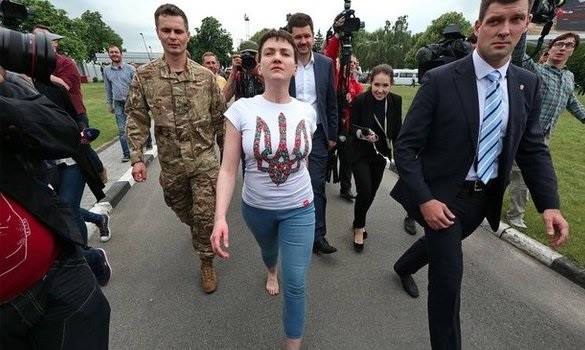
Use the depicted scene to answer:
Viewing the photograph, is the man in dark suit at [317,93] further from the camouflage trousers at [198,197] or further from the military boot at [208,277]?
the military boot at [208,277]

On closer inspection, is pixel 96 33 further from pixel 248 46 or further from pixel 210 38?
pixel 248 46

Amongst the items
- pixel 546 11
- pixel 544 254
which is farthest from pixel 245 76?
pixel 544 254

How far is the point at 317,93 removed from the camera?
3.47 metres

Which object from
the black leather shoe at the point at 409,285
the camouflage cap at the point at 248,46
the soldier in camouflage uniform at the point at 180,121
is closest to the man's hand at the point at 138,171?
the soldier in camouflage uniform at the point at 180,121

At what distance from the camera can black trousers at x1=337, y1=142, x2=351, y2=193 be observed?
4047 millimetres

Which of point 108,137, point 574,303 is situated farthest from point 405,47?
point 574,303

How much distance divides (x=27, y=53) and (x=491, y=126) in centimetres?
218

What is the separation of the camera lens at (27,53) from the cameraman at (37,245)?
10 cm

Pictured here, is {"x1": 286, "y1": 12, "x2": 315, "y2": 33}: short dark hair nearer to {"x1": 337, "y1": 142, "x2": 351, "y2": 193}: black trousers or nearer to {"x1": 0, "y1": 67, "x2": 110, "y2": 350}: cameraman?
{"x1": 337, "y1": 142, "x2": 351, "y2": 193}: black trousers

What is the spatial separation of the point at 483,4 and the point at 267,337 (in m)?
2.50

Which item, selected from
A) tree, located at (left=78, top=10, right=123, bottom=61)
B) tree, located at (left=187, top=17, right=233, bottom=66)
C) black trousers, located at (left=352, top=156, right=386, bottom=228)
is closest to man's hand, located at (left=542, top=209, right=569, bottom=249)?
black trousers, located at (left=352, top=156, right=386, bottom=228)

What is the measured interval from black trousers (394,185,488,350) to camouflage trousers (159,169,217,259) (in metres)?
1.74

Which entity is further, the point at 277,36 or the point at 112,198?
the point at 112,198

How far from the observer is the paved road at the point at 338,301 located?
258 cm
